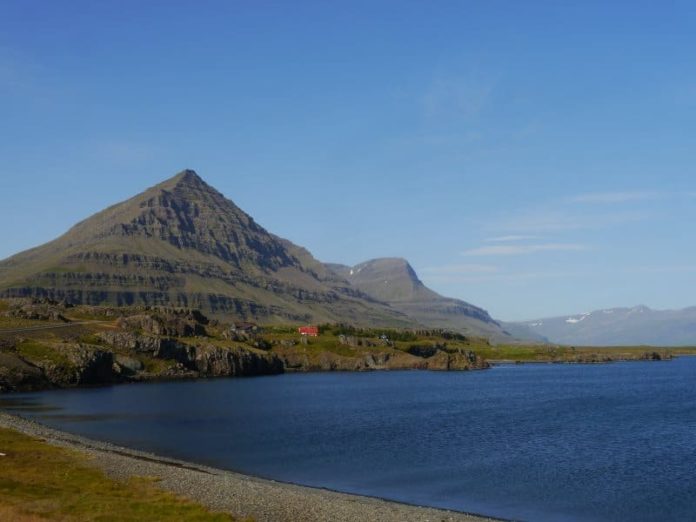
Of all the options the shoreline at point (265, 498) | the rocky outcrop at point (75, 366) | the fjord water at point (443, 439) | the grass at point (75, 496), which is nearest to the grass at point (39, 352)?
the rocky outcrop at point (75, 366)

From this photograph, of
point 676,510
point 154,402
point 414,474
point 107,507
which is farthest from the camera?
point 154,402

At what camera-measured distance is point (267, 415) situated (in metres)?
130

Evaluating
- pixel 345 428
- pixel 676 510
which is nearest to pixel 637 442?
pixel 676 510

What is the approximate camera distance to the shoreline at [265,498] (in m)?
51.7

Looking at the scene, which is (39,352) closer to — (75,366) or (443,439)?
(75,366)

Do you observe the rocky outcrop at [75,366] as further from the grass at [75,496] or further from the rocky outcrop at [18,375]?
the grass at [75,496]

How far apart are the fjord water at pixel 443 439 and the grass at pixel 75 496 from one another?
2124cm

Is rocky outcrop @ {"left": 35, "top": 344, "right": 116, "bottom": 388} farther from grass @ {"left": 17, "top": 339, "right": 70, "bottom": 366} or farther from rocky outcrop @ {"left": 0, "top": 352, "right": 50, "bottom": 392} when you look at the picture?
rocky outcrop @ {"left": 0, "top": 352, "right": 50, "bottom": 392}

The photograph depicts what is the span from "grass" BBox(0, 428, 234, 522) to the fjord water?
21.2m

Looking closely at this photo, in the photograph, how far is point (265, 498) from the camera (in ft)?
A: 184

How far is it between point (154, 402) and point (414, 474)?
89.5 metres

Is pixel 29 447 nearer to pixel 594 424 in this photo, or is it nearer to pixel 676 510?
pixel 676 510

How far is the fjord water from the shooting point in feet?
220

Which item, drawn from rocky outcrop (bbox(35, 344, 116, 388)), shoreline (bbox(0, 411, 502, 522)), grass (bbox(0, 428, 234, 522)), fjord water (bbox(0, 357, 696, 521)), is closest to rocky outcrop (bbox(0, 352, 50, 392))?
rocky outcrop (bbox(35, 344, 116, 388))
